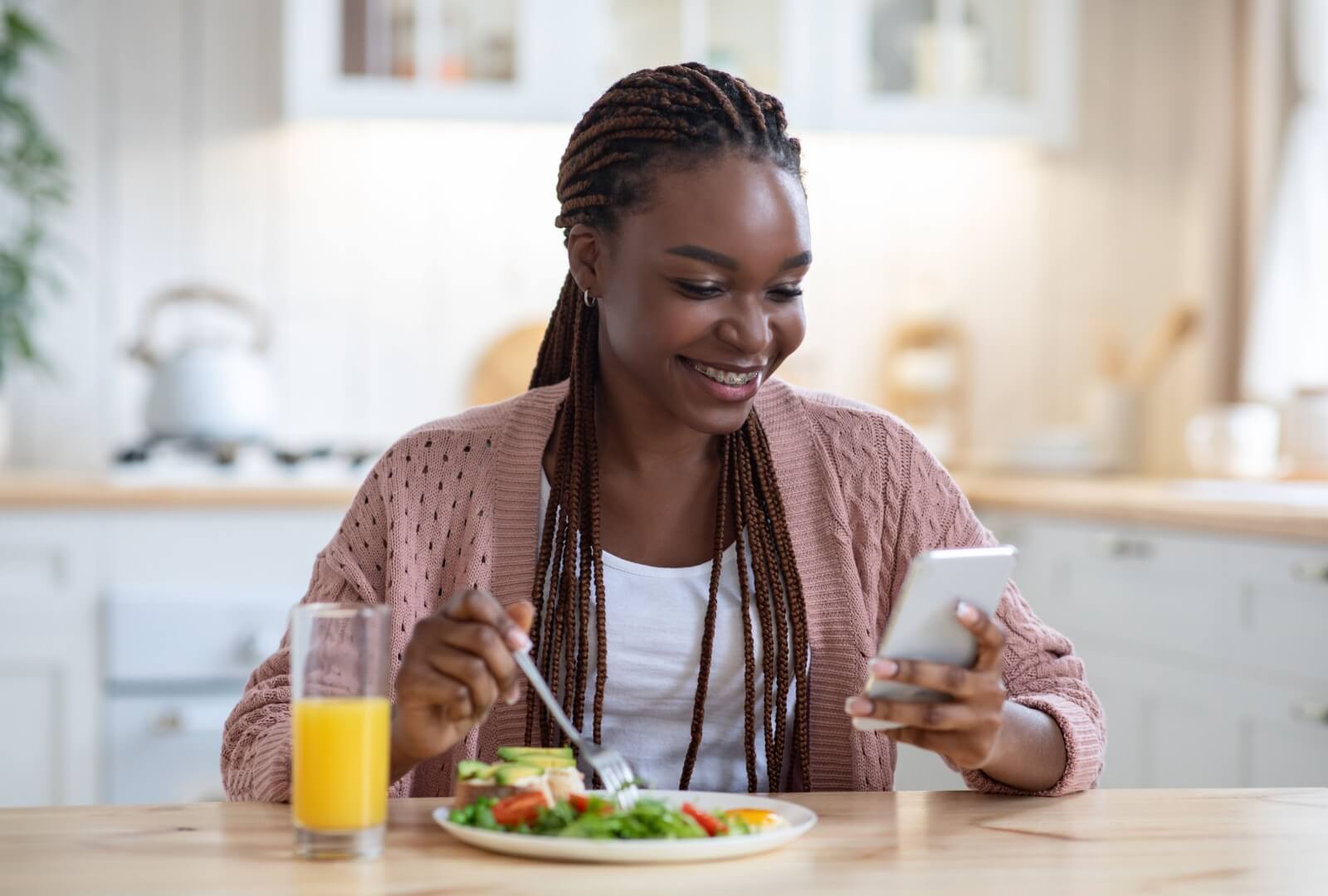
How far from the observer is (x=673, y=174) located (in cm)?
136

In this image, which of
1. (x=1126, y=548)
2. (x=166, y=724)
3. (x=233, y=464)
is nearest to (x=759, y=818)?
(x=1126, y=548)

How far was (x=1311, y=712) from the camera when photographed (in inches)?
81.4

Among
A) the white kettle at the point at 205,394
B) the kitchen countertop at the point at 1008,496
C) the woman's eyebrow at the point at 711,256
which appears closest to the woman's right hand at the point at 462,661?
the woman's eyebrow at the point at 711,256

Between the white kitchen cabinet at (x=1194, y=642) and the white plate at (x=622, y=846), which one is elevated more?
the white plate at (x=622, y=846)

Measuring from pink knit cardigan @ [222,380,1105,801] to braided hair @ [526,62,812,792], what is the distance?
19 mm

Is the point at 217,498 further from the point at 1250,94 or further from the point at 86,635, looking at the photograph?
the point at 1250,94

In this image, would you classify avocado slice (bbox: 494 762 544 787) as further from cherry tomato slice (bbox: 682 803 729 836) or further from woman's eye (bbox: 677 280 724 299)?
woman's eye (bbox: 677 280 724 299)

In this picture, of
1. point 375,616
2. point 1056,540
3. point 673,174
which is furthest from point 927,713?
point 1056,540

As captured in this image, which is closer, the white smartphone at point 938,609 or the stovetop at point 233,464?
the white smartphone at point 938,609

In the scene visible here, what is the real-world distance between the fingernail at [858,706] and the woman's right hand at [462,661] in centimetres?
21

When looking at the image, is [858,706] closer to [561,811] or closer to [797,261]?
[561,811]

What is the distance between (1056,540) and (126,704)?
1.59 metres

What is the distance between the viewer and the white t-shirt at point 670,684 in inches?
56.5

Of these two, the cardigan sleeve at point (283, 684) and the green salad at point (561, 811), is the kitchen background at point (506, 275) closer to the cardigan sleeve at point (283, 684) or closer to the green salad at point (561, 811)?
the cardigan sleeve at point (283, 684)
